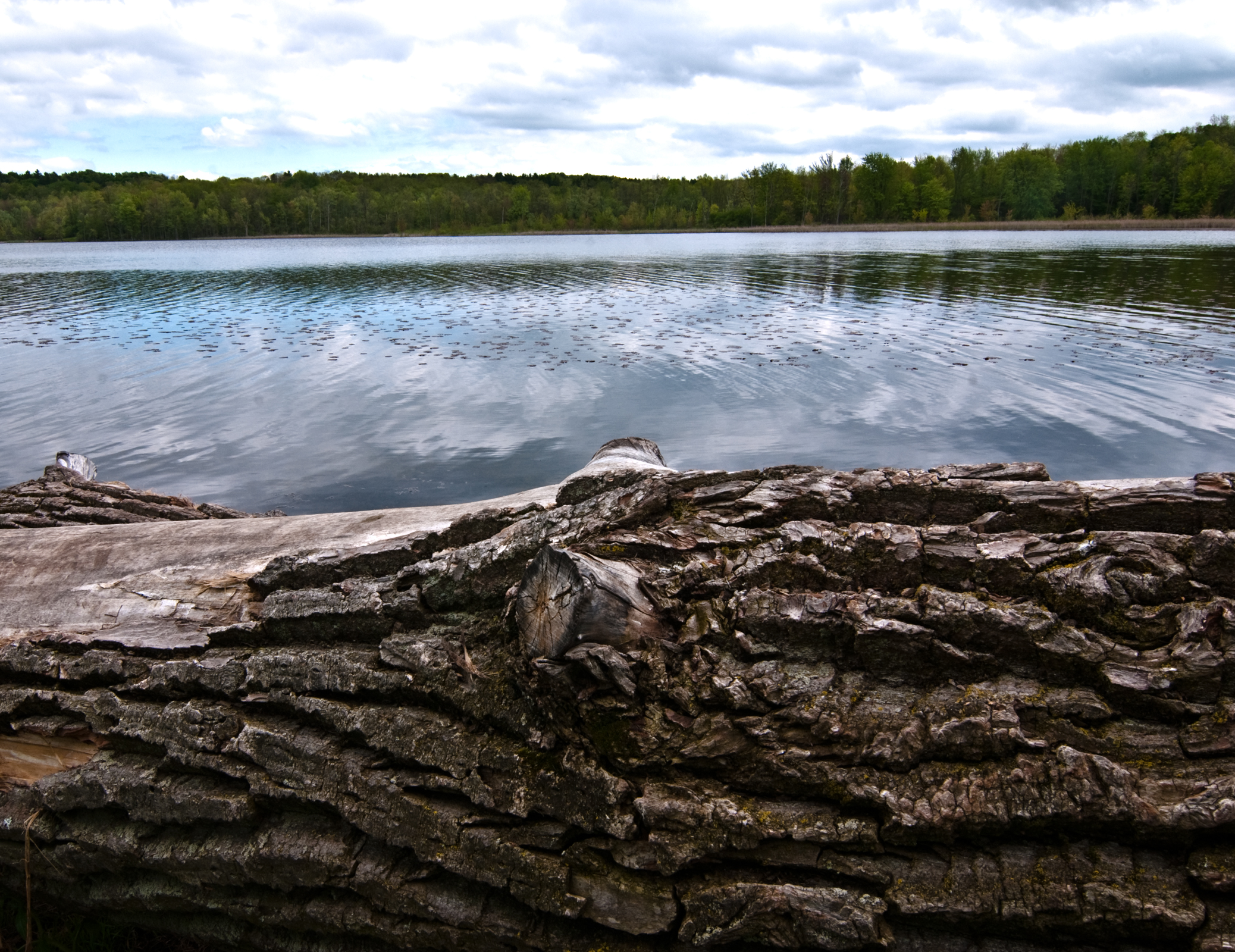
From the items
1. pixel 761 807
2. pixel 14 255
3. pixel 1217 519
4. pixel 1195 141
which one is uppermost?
pixel 1195 141

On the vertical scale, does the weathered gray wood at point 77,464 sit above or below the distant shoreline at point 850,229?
below

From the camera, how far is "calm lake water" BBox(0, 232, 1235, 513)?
1232 cm

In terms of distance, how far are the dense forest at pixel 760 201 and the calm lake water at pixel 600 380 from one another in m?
105

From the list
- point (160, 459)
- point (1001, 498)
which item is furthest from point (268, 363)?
point (1001, 498)

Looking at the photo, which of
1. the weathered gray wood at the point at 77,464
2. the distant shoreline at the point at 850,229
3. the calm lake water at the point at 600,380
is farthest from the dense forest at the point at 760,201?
the weathered gray wood at the point at 77,464

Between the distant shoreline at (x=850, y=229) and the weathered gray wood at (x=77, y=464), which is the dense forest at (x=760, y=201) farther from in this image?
the weathered gray wood at (x=77, y=464)

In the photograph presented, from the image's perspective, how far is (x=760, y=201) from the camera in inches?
5714

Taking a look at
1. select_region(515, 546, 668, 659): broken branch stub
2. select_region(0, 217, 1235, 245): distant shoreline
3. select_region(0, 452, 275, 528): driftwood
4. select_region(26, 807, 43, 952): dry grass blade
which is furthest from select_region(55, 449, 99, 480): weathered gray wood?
select_region(0, 217, 1235, 245): distant shoreline

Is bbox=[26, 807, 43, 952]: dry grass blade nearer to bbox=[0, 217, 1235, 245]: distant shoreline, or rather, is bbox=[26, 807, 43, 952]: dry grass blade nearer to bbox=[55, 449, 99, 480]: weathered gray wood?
bbox=[55, 449, 99, 480]: weathered gray wood

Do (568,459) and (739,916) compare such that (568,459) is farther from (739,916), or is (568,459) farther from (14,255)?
(14,255)

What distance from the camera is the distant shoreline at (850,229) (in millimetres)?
92062

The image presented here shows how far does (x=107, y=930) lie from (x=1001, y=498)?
14.2 feet

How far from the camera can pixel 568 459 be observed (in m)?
12.6

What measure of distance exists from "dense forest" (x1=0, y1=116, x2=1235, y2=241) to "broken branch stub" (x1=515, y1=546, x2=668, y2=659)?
138471 millimetres
